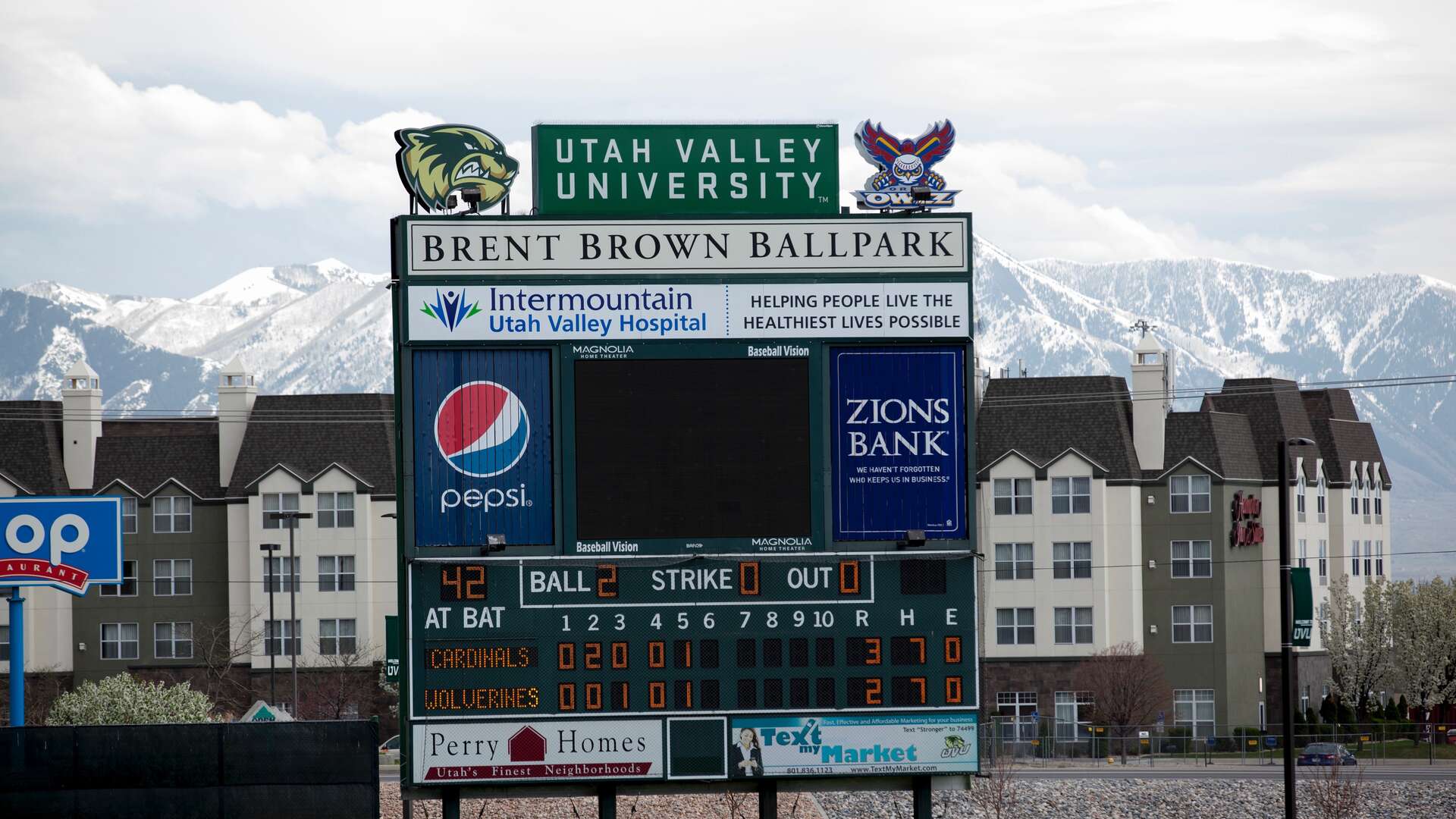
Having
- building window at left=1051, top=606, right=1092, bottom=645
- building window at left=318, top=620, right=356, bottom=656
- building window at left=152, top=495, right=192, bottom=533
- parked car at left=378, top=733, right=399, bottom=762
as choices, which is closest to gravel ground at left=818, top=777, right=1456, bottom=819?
parked car at left=378, top=733, right=399, bottom=762

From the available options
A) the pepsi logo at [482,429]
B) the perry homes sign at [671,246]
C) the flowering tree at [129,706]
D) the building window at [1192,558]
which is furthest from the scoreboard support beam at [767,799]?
the building window at [1192,558]

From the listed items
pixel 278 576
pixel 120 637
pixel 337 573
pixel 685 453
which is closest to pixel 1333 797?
pixel 685 453

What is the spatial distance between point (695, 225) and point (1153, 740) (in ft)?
139

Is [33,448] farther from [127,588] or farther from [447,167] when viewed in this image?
[447,167]

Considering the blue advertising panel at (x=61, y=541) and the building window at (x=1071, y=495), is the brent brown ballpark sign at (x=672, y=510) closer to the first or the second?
the blue advertising panel at (x=61, y=541)

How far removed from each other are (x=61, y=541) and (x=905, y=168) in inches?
633

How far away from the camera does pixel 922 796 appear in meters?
23.4

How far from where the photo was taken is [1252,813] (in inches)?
1757

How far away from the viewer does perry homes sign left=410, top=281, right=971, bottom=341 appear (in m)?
22.8

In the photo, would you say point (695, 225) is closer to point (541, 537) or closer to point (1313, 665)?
point (541, 537)

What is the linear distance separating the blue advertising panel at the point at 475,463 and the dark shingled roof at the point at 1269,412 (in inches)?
2001

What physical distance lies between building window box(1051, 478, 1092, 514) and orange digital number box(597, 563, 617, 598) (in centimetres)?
4636

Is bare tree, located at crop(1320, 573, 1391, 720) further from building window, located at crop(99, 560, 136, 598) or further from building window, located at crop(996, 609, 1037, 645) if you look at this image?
building window, located at crop(99, 560, 136, 598)

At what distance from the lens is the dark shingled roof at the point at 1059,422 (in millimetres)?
67375
